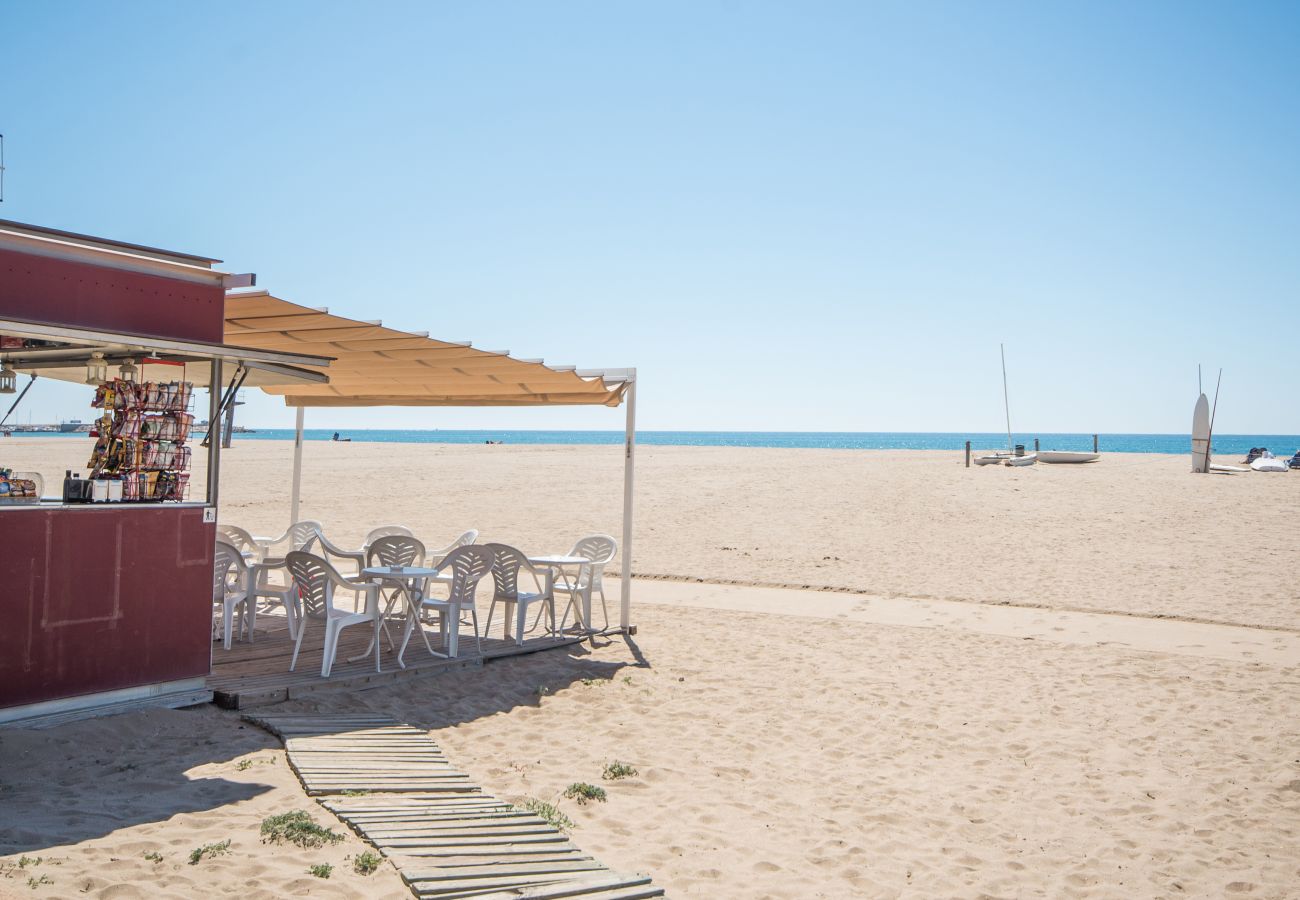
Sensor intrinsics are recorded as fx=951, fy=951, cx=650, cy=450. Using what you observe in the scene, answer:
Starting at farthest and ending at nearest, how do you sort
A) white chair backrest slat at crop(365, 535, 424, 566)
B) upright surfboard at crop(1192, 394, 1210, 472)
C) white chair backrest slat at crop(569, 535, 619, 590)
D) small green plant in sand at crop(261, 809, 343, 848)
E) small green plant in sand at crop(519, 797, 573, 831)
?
upright surfboard at crop(1192, 394, 1210, 472)
white chair backrest slat at crop(569, 535, 619, 590)
white chair backrest slat at crop(365, 535, 424, 566)
small green plant in sand at crop(519, 797, 573, 831)
small green plant in sand at crop(261, 809, 343, 848)

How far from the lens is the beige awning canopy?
630cm

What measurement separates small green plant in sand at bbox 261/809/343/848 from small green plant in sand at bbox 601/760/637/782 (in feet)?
4.68

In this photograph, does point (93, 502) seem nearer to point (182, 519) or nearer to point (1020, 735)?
point (182, 519)

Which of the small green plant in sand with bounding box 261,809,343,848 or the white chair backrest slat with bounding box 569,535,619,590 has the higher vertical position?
the white chair backrest slat with bounding box 569,535,619,590

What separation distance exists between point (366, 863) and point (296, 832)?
0.44 m

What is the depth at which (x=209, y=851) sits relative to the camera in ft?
11.7

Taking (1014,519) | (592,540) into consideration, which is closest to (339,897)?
(592,540)

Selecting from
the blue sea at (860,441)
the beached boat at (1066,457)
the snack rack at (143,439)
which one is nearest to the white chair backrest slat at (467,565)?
the snack rack at (143,439)

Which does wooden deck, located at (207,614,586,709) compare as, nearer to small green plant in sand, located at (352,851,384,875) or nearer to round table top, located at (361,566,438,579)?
round table top, located at (361,566,438,579)

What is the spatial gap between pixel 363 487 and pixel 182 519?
18297mm

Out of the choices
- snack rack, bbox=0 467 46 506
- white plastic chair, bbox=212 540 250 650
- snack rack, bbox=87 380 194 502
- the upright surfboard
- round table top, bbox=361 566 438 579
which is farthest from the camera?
the upright surfboard

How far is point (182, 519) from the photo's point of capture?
562cm

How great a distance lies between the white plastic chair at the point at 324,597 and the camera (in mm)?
6266

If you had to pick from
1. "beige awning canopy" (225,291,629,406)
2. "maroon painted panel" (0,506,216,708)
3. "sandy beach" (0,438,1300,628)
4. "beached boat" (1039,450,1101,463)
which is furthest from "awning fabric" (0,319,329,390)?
"beached boat" (1039,450,1101,463)
